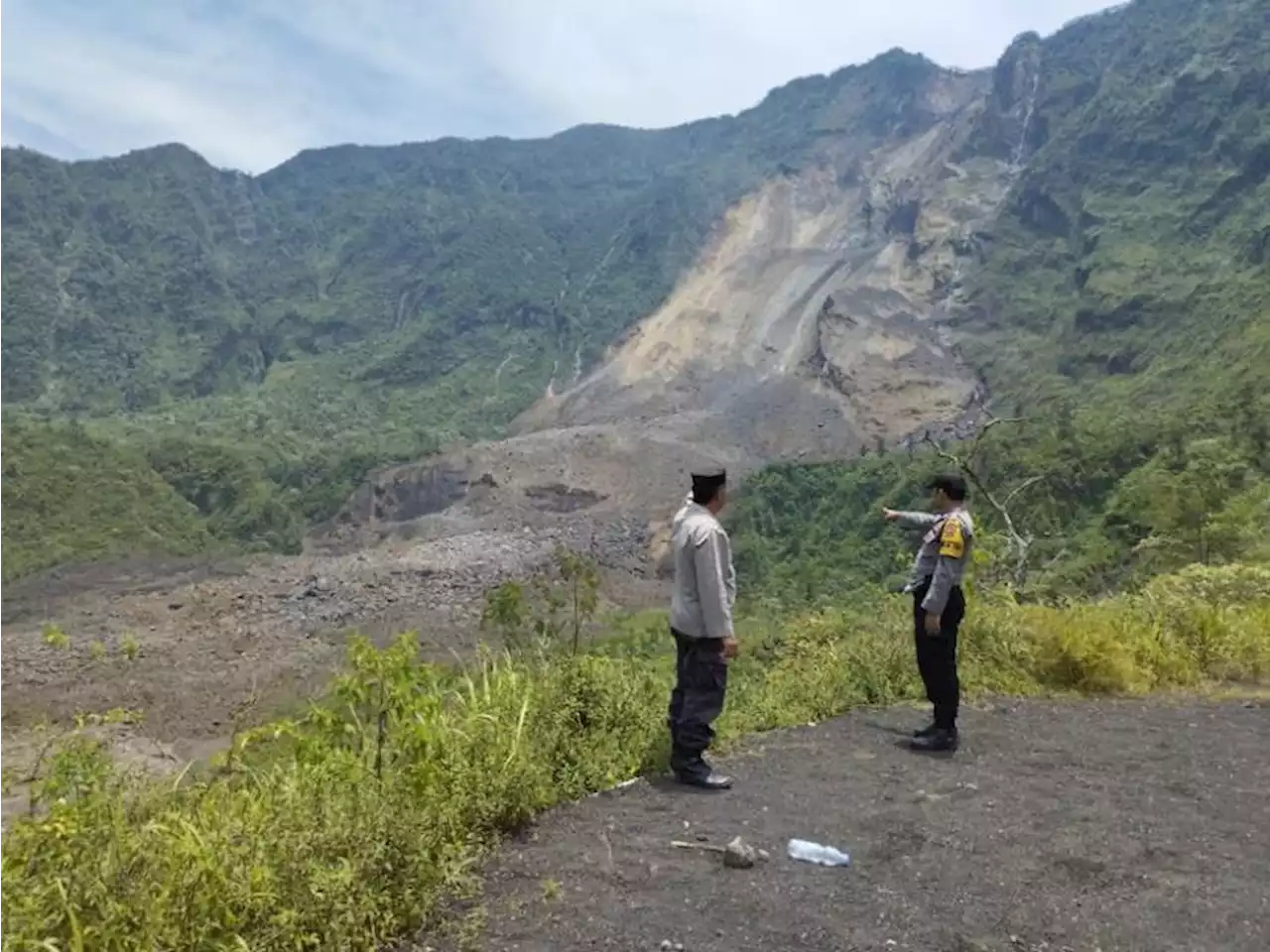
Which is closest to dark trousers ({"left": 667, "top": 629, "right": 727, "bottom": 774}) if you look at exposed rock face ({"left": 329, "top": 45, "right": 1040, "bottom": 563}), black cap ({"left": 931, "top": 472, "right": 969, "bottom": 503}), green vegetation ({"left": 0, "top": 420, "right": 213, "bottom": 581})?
black cap ({"left": 931, "top": 472, "right": 969, "bottom": 503})

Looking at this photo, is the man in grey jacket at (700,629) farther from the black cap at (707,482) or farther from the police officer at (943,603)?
the police officer at (943,603)

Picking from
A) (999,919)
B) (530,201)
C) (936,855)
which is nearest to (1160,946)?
(999,919)

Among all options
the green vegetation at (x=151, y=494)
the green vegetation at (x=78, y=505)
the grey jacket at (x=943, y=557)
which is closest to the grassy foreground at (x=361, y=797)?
the grey jacket at (x=943, y=557)

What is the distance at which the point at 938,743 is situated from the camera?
5.98 metres

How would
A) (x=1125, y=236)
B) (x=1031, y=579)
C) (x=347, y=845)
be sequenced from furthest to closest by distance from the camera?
(x=1125, y=236) → (x=1031, y=579) → (x=347, y=845)

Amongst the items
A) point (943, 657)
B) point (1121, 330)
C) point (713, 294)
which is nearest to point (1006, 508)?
point (943, 657)

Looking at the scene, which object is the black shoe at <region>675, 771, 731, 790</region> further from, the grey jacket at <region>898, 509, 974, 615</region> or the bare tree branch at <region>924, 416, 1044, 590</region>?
the bare tree branch at <region>924, 416, 1044, 590</region>

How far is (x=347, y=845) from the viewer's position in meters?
3.49

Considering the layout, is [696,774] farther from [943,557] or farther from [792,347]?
[792,347]

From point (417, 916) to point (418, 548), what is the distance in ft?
122

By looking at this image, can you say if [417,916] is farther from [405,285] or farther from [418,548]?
[405,285]

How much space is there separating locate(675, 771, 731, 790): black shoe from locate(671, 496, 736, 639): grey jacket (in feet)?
2.06

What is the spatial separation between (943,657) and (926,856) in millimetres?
1678

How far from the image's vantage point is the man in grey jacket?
5.08 m
